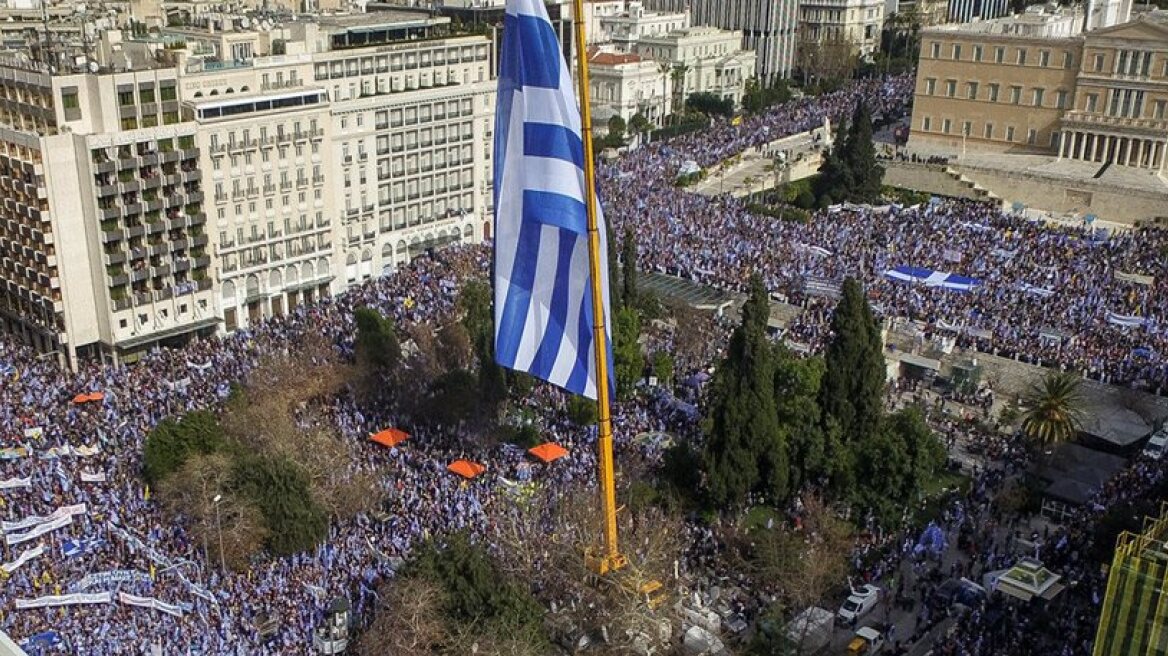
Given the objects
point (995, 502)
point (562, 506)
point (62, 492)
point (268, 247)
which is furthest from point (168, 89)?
point (995, 502)

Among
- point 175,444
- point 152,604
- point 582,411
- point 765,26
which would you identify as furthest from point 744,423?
point 765,26

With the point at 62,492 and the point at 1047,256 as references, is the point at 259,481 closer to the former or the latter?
the point at 62,492

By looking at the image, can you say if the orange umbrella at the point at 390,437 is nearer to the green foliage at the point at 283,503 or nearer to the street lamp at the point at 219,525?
the green foliage at the point at 283,503

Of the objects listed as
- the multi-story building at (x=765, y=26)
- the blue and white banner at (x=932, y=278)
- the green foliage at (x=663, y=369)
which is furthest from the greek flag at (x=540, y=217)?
the multi-story building at (x=765, y=26)

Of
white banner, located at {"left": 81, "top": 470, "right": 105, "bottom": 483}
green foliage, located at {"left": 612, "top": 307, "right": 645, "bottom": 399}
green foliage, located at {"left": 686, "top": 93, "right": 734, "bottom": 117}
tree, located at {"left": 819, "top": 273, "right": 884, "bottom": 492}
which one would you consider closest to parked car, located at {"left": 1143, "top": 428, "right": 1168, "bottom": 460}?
tree, located at {"left": 819, "top": 273, "right": 884, "bottom": 492}

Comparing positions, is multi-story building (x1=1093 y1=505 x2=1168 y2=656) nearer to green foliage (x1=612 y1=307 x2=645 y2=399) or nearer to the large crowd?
the large crowd
